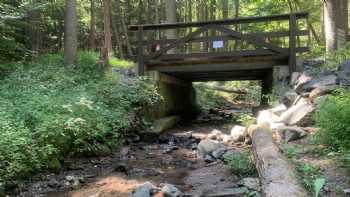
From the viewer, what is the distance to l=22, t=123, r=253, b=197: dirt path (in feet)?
20.4

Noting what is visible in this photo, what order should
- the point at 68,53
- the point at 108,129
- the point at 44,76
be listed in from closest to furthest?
1. the point at 108,129
2. the point at 44,76
3. the point at 68,53

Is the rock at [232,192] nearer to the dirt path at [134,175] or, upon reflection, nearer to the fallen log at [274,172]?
the dirt path at [134,175]

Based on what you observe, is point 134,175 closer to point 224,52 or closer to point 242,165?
point 242,165

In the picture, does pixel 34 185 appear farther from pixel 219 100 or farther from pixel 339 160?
pixel 219 100

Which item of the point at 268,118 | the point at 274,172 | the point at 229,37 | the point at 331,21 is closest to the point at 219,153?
the point at 268,118

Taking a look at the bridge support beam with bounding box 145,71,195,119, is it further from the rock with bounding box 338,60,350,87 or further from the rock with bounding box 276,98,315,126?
the rock with bounding box 338,60,350,87

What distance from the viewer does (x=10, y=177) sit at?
228 inches

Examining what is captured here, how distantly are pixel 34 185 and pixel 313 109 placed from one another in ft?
18.2

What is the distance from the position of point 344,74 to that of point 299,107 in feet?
4.51

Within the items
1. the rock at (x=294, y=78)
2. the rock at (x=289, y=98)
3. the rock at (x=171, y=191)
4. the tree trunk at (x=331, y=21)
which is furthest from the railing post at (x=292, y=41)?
the rock at (x=171, y=191)

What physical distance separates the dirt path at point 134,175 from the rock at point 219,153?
1.00 feet

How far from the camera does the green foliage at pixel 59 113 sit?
20.4 feet

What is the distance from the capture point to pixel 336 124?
18.9 feet

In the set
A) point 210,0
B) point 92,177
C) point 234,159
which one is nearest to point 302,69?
point 234,159
